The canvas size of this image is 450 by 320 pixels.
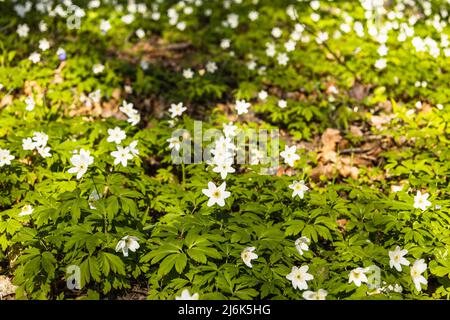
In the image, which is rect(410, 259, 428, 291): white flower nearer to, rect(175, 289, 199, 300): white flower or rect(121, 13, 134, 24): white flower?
rect(175, 289, 199, 300): white flower

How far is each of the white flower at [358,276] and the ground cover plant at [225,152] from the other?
2cm

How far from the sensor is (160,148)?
428 centimetres

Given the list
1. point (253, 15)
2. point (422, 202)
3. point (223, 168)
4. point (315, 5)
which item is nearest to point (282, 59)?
point (253, 15)

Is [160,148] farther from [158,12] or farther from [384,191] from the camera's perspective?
[158,12]

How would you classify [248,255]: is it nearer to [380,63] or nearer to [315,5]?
[380,63]

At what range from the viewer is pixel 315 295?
2.62 metres

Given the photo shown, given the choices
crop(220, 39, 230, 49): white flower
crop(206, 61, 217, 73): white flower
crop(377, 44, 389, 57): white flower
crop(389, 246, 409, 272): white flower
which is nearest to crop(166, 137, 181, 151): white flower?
crop(206, 61, 217, 73): white flower

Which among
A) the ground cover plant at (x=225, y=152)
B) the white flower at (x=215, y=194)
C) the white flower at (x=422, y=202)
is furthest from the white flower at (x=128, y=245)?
the white flower at (x=422, y=202)

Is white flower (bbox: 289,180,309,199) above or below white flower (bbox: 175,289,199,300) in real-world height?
above

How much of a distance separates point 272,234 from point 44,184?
193 cm

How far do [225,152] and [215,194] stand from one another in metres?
0.70

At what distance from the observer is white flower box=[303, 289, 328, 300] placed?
2.61 meters

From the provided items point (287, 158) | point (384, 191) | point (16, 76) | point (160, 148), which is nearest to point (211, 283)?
point (287, 158)

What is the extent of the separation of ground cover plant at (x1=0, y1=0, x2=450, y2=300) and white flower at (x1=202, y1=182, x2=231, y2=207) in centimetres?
1
